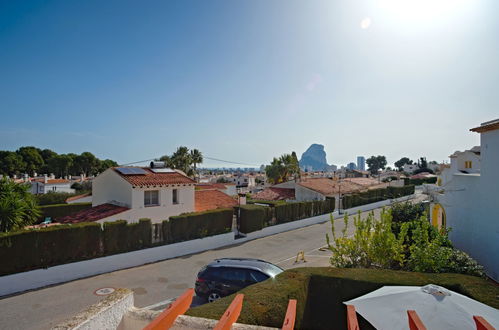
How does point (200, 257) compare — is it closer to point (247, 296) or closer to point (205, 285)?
point (205, 285)

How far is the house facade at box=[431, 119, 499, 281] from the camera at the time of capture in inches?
408

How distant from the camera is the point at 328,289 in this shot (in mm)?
8062

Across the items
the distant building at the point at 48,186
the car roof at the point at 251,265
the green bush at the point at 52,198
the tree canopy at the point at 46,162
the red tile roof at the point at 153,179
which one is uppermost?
the tree canopy at the point at 46,162

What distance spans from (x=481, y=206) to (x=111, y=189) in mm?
22927

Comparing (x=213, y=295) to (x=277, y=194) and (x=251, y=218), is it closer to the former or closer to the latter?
(x=251, y=218)

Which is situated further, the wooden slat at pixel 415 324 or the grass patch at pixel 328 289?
the grass patch at pixel 328 289

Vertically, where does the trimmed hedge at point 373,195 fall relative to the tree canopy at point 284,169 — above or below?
below

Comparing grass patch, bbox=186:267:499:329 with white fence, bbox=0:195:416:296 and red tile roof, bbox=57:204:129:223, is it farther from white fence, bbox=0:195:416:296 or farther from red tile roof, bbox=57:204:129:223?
red tile roof, bbox=57:204:129:223

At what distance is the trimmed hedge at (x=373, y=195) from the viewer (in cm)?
3505

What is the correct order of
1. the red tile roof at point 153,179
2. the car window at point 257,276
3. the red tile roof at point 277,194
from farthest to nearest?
the red tile roof at point 277,194 < the red tile roof at point 153,179 < the car window at point 257,276

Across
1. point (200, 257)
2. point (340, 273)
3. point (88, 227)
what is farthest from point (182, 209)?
point (340, 273)

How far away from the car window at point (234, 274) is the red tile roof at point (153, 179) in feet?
38.2

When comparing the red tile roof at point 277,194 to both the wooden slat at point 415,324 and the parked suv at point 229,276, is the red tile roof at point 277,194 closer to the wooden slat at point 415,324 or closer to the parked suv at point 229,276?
the parked suv at point 229,276

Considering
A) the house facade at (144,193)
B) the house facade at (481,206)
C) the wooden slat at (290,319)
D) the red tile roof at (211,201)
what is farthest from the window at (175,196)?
the wooden slat at (290,319)
